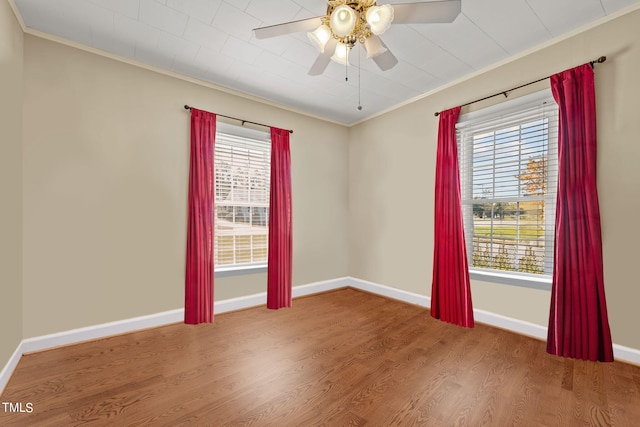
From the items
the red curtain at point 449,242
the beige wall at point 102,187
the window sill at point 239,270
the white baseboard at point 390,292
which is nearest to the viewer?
the beige wall at point 102,187

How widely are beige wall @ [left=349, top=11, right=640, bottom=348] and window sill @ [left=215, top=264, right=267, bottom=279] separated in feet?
5.43

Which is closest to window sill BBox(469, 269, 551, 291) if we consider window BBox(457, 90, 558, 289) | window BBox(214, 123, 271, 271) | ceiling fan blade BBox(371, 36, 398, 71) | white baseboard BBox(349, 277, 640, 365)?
window BBox(457, 90, 558, 289)

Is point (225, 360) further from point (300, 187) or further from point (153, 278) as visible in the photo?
point (300, 187)

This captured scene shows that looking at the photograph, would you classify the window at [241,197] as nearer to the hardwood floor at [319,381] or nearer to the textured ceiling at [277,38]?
the textured ceiling at [277,38]

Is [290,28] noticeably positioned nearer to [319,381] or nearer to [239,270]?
[319,381]

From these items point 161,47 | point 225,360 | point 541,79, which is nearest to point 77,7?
point 161,47

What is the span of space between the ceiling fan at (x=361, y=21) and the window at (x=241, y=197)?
1.85 m

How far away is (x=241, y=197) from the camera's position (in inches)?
139

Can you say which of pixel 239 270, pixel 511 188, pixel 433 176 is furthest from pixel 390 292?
pixel 239 270

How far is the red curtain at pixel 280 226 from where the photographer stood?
3.50 metres

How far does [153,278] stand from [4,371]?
1147 millimetres

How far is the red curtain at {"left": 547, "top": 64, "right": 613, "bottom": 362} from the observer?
2.11 meters

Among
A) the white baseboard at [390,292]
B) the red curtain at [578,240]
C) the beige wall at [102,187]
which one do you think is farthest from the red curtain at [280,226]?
the red curtain at [578,240]

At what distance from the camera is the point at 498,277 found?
2830mm
